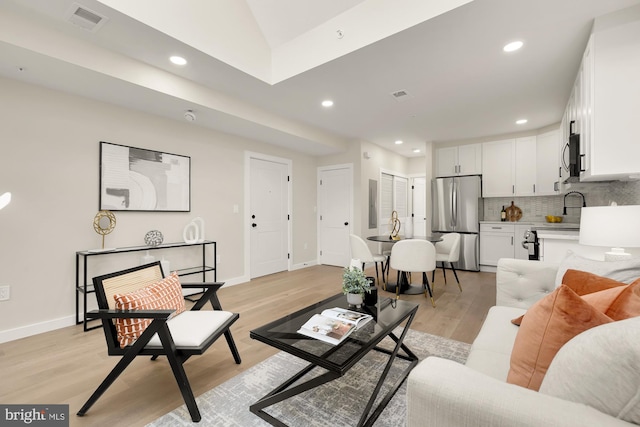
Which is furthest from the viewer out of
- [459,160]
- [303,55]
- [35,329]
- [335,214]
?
[335,214]

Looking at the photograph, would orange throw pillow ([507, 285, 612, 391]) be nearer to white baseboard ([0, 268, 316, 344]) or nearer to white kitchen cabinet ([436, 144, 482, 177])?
white baseboard ([0, 268, 316, 344])

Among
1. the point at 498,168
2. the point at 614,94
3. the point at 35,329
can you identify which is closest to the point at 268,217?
the point at 35,329

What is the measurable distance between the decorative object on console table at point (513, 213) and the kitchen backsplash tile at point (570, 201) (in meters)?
0.06

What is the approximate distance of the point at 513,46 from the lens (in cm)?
247

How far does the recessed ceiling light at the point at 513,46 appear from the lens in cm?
243

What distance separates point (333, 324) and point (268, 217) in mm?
3570

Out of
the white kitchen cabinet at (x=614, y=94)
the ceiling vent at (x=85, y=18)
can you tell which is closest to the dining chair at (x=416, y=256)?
the white kitchen cabinet at (x=614, y=94)

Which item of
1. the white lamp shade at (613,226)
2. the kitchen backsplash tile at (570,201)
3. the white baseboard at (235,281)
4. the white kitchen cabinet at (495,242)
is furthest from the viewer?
the white kitchen cabinet at (495,242)

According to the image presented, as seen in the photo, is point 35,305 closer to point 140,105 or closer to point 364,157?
point 140,105

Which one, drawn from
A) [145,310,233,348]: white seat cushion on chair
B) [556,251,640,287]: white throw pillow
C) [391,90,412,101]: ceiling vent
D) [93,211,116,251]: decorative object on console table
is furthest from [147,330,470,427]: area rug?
[391,90,412,101]: ceiling vent

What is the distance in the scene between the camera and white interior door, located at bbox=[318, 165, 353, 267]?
5.66 metres

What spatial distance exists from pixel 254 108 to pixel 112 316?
300 centimetres

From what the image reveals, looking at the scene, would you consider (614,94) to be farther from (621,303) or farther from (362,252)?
(362,252)

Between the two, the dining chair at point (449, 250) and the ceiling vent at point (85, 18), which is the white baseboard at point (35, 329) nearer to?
the ceiling vent at point (85, 18)
